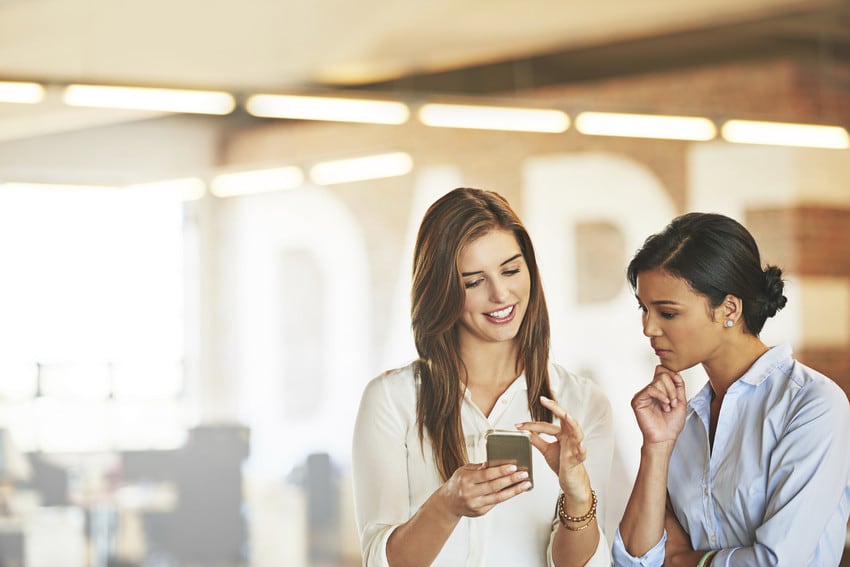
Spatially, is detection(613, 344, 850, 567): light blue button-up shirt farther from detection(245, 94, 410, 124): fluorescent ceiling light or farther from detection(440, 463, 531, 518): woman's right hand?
detection(245, 94, 410, 124): fluorescent ceiling light

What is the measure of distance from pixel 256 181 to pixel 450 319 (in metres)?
3.96

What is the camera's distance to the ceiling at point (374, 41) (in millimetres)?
5645

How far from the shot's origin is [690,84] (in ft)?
20.9

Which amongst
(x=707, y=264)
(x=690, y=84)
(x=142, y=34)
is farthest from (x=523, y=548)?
(x=690, y=84)

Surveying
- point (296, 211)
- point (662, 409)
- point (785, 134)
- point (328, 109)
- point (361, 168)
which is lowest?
point (662, 409)

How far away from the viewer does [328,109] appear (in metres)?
5.96

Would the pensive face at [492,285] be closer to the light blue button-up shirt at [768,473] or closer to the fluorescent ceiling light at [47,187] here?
the light blue button-up shirt at [768,473]

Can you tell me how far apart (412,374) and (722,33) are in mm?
4913

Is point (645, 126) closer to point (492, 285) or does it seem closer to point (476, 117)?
point (476, 117)

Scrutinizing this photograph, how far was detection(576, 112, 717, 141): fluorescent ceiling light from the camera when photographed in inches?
247

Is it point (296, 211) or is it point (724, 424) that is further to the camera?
point (296, 211)

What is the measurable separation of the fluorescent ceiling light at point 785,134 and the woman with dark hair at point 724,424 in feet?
14.9

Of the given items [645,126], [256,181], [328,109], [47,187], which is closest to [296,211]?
[256,181]

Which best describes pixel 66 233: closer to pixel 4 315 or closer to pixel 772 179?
pixel 4 315
